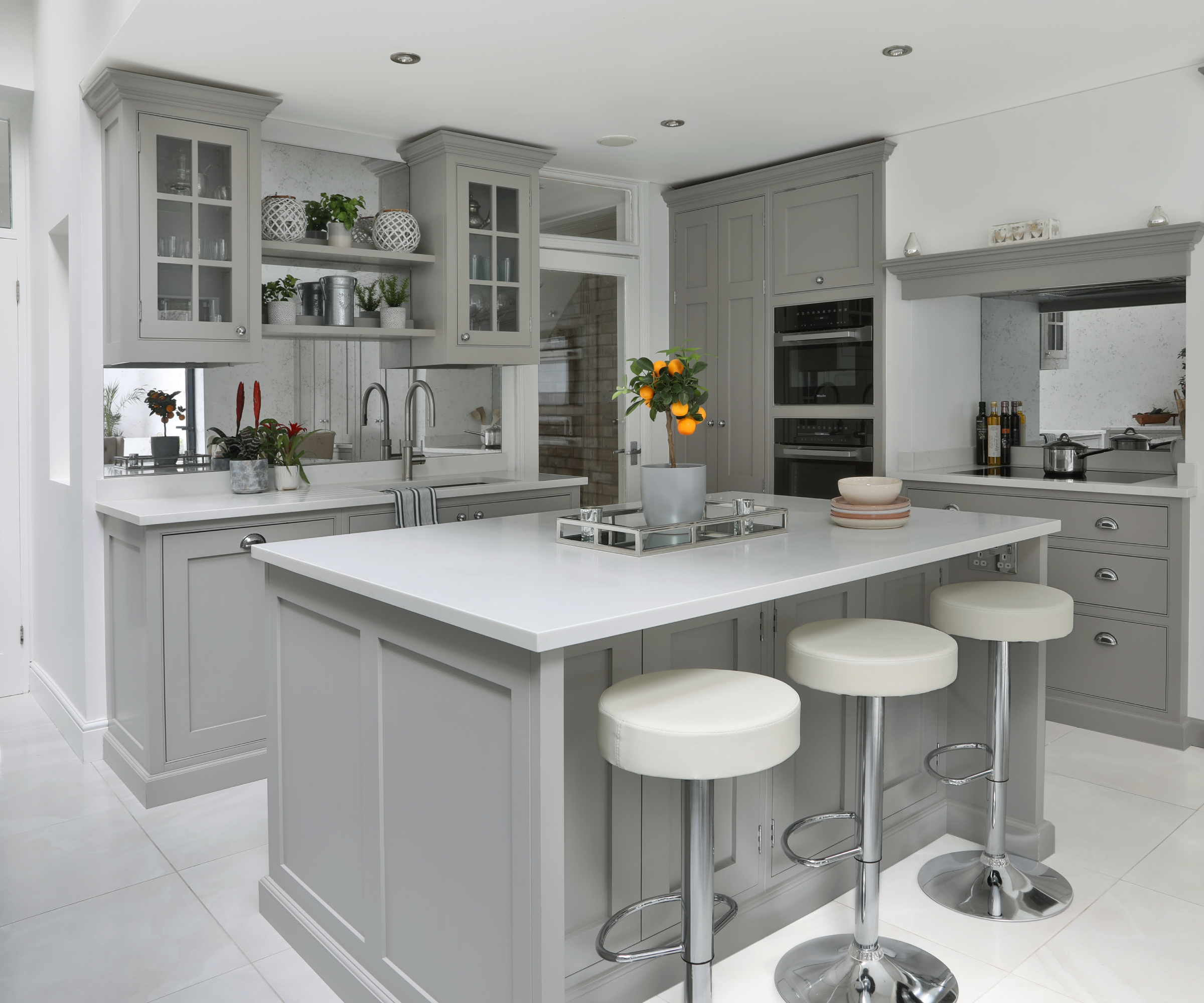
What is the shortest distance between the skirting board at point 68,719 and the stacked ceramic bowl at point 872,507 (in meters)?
2.83

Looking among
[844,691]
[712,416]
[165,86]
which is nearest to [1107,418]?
[712,416]

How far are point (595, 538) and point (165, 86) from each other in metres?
2.42

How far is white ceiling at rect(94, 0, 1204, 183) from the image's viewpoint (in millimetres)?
2965

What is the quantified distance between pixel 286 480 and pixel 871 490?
7.77ft

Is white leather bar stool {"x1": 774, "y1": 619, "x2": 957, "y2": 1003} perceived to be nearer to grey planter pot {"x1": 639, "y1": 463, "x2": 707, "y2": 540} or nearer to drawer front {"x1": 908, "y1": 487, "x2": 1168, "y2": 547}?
grey planter pot {"x1": 639, "y1": 463, "x2": 707, "y2": 540}

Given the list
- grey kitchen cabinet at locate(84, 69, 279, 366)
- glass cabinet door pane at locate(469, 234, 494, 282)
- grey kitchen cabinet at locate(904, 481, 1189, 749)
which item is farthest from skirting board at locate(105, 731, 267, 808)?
grey kitchen cabinet at locate(904, 481, 1189, 749)

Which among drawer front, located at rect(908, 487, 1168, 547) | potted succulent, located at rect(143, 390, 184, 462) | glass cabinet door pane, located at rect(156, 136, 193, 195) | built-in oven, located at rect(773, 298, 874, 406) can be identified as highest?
glass cabinet door pane, located at rect(156, 136, 193, 195)

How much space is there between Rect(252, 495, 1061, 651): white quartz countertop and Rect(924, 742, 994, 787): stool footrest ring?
59 cm

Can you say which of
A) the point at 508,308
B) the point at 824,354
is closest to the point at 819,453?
the point at 824,354

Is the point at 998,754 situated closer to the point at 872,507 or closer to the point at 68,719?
the point at 872,507

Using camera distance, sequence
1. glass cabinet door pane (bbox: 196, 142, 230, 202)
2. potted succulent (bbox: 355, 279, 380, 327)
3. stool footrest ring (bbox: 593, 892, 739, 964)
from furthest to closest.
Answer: potted succulent (bbox: 355, 279, 380, 327) < glass cabinet door pane (bbox: 196, 142, 230, 202) < stool footrest ring (bbox: 593, 892, 739, 964)

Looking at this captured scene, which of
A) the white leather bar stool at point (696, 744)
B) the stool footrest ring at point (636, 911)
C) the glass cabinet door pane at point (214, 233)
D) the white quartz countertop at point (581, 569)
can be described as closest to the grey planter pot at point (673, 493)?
the white quartz countertop at point (581, 569)

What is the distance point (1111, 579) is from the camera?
3.81 metres

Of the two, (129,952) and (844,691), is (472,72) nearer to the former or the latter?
(844,691)
